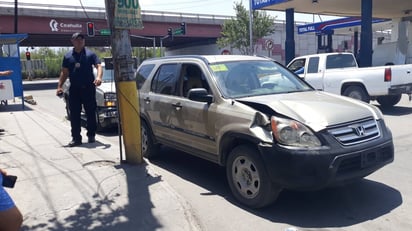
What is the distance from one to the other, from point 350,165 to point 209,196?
1.74 m

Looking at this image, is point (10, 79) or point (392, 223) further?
point (10, 79)

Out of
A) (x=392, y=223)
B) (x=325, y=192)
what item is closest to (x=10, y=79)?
(x=325, y=192)

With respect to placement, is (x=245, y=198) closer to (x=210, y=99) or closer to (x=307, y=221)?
(x=307, y=221)

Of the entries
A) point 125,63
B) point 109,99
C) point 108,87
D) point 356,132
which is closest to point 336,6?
point 108,87

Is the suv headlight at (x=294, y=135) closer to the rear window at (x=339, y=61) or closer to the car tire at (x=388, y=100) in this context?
the rear window at (x=339, y=61)

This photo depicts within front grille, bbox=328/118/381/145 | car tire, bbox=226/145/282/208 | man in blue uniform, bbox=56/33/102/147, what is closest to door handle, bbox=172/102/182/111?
car tire, bbox=226/145/282/208

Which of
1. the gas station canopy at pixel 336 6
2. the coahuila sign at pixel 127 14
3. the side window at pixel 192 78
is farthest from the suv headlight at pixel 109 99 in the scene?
the gas station canopy at pixel 336 6

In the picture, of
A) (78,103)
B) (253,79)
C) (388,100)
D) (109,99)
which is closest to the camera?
(253,79)

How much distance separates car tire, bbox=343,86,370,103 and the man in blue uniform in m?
7.41

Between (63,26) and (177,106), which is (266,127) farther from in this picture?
(63,26)

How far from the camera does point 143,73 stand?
7.12 meters

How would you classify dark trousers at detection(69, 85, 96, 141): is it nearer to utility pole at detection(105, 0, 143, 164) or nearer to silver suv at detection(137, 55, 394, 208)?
utility pole at detection(105, 0, 143, 164)

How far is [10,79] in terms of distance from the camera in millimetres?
14453

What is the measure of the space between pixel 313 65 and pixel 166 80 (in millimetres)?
7328
